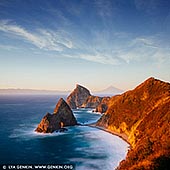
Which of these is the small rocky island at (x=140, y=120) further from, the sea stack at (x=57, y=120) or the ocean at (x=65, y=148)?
the ocean at (x=65, y=148)

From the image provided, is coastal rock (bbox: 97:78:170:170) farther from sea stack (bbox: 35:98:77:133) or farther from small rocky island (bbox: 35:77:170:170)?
sea stack (bbox: 35:98:77:133)

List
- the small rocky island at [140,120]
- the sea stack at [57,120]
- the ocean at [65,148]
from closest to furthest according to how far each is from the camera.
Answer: the small rocky island at [140,120]
the ocean at [65,148]
the sea stack at [57,120]

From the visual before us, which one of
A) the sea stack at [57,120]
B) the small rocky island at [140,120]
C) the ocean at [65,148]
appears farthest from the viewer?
the sea stack at [57,120]

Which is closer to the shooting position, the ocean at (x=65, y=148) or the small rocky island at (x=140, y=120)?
the small rocky island at (x=140, y=120)

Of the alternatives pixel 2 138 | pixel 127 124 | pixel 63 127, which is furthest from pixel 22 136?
pixel 127 124

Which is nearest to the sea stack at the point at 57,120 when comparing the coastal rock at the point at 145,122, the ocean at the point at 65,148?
the ocean at the point at 65,148

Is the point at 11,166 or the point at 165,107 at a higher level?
the point at 165,107

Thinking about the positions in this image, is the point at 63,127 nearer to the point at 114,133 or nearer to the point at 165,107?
the point at 114,133
